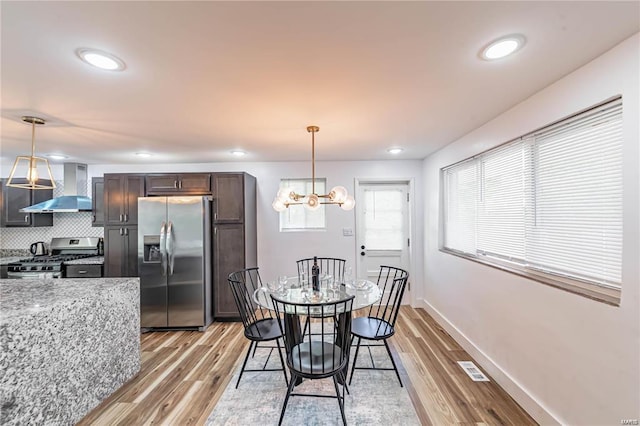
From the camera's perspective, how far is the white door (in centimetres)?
445

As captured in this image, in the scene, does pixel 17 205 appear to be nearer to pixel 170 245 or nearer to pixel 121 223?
pixel 121 223

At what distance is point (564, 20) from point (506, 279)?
6.15ft

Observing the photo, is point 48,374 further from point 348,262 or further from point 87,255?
point 348,262

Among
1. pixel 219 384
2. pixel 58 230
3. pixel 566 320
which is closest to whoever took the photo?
pixel 566 320

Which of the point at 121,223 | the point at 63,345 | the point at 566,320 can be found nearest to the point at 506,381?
the point at 566,320

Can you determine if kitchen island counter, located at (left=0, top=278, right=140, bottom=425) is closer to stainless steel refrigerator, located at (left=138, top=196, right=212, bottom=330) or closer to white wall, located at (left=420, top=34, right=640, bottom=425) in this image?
stainless steel refrigerator, located at (left=138, top=196, right=212, bottom=330)

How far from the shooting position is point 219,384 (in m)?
2.42

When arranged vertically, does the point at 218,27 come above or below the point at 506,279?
above

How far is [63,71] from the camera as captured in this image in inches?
64.4

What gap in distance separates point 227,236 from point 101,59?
2623mm

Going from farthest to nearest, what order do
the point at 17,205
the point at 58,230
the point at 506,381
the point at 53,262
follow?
the point at 58,230 → the point at 17,205 → the point at 53,262 → the point at 506,381

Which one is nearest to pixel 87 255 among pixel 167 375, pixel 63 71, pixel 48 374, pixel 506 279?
pixel 167 375

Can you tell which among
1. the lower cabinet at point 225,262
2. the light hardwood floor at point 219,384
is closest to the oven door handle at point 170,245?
the lower cabinet at point 225,262

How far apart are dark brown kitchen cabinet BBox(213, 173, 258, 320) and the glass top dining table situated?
1348 mm
